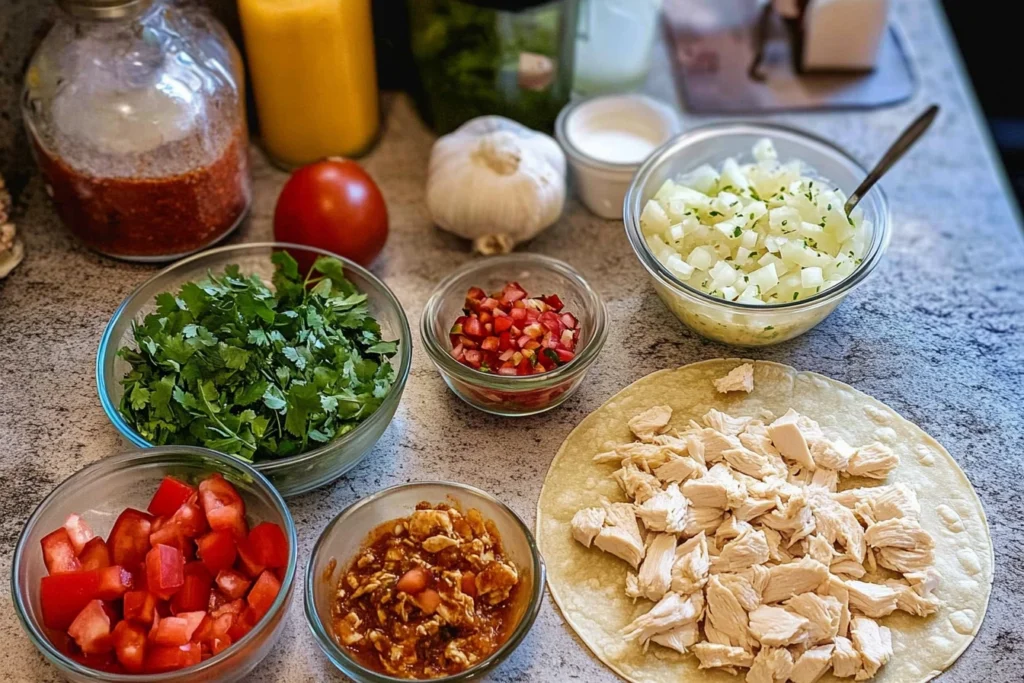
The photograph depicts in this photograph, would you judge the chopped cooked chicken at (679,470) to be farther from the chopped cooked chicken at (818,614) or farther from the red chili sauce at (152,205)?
the red chili sauce at (152,205)

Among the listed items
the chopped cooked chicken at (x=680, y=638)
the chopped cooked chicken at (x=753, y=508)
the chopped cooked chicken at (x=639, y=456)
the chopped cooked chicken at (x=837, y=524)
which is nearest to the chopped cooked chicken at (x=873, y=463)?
the chopped cooked chicken at (x=837, y=524)

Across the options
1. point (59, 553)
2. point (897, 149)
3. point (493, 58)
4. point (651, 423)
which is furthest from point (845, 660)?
point (493, 58)

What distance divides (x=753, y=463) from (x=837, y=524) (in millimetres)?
162

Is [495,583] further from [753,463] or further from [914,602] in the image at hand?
[914,602]

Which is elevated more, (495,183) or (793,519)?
(495,183)

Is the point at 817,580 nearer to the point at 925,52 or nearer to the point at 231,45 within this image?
the point at 231,45

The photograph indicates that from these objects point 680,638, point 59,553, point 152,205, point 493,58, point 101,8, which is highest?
point 101,8

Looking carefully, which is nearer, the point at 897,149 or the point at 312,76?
the point at 897,149

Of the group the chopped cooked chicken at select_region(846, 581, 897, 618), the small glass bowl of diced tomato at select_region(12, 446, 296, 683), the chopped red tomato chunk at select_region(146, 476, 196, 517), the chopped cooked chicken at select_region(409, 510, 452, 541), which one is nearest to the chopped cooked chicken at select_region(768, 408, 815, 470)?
the chopped cooked chicken at select_region(846, 581, 897, 618)

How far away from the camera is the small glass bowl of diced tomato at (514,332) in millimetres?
1729

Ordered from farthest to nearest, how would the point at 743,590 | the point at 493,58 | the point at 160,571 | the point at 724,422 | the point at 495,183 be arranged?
the point at 493,58 < the point at 495,183 < the point at 724,422 < the point at 743,590 < the point at 160,571

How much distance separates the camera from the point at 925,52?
2.60m

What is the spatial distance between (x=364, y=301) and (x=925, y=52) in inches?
66.7

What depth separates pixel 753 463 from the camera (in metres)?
1.65
